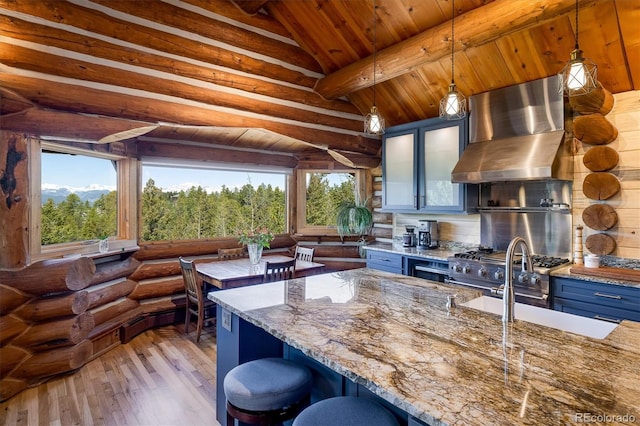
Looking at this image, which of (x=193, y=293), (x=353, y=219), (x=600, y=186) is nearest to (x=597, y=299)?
(x=600, y=186)

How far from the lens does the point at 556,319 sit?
6.29 feet

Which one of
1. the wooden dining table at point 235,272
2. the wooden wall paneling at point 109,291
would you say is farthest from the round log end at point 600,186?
the wooden wall paneling at point 109,291

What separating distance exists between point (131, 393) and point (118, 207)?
7.45 feet

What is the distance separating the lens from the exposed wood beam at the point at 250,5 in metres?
4.25

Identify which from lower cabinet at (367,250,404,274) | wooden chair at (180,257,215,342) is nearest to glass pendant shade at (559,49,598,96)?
lower cabinet at (367,250,404,274)

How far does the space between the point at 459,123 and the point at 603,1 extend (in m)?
1.67

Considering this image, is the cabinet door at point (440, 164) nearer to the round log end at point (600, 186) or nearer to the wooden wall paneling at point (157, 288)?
the round log end at point (600, 186)

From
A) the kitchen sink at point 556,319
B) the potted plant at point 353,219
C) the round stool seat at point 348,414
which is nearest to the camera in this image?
the round stool seat at point 348,414

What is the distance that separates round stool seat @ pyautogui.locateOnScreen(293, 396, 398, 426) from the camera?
4.63 feet

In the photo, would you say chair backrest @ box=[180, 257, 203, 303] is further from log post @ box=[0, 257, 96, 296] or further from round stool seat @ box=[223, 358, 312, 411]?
round stool seat @ box=[223, 358, 312, 411]

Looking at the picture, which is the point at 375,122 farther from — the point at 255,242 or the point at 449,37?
the point at 255,242

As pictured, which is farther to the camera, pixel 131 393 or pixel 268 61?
pixel 268 61

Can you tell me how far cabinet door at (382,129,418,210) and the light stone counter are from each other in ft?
8.79

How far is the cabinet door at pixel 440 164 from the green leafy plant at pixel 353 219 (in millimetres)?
993
